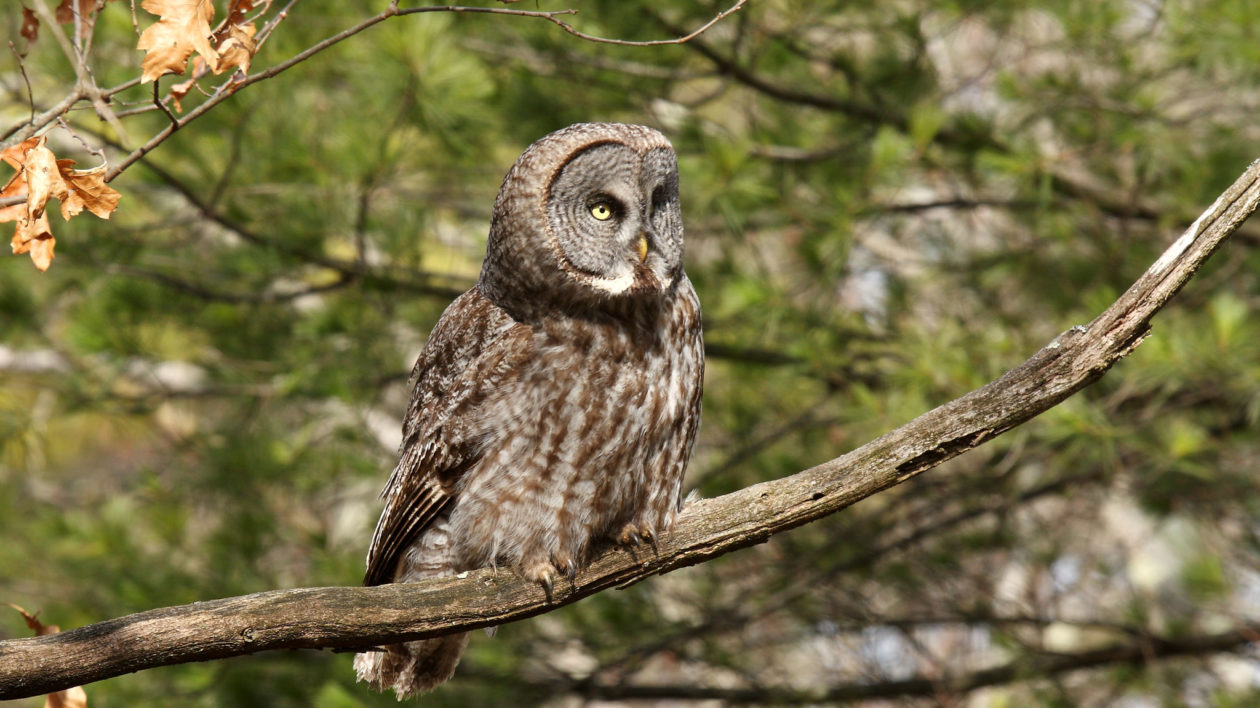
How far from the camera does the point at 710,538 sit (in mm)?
2719

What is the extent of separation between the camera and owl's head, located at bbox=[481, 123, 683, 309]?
292cm

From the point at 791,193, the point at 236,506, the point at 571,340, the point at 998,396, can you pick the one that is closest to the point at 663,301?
the point at 571,340

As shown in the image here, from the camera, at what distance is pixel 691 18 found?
512 centimetres

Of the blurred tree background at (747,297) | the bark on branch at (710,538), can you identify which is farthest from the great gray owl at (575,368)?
the blurred tree background at (747,297)

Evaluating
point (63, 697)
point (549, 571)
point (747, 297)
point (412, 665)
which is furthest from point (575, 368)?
point (747, 297)

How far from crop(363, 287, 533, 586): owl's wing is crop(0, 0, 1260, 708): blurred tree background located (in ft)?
5.74

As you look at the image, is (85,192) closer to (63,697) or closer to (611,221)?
(63,697)

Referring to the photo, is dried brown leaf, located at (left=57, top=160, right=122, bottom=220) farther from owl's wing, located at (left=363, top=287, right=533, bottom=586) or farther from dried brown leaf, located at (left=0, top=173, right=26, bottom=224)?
owl's wing, located at (left=363, top=287, right=533, bottom=586)

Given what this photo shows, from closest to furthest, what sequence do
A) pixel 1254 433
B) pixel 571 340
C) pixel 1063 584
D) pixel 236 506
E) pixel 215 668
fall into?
1. pixel 571 340
2. pixel 1254 433
3. pixel 215 668
4. pixel 236 506
5. pixel 1063 584

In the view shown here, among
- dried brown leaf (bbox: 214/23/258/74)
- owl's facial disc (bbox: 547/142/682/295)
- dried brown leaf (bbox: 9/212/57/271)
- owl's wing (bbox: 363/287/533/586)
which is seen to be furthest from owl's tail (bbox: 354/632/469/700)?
dried brown leaf (bbox: 214/23/258/74)

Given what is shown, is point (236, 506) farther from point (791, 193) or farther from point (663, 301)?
point (663, 301)

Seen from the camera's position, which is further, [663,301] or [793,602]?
[793,602]

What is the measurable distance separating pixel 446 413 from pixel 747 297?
2.00 m

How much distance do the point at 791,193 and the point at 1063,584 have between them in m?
3.31
